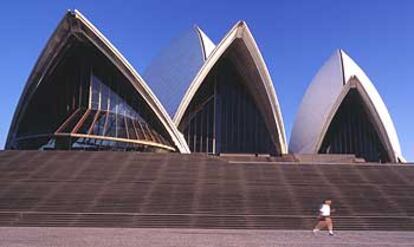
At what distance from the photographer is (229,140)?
33.1 metres

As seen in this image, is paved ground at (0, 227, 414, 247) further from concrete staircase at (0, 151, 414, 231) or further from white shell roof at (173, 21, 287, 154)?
white shell roof at (173, 21, 287, 154)

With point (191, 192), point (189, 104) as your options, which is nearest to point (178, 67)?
point (189, 104)

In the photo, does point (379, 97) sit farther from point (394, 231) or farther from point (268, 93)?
point (394, 231)

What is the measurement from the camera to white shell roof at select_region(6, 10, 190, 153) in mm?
26047

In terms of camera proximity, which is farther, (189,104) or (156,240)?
(189,104)

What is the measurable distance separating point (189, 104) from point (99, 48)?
24.2 feet

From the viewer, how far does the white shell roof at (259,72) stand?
30.0 meters

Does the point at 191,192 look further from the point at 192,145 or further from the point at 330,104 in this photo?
the point at 330,104

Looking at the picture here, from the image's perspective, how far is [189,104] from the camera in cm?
3209

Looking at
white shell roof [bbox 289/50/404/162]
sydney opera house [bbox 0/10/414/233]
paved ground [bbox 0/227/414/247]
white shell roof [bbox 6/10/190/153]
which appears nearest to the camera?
paved ground [bbox 0/227/414/247]

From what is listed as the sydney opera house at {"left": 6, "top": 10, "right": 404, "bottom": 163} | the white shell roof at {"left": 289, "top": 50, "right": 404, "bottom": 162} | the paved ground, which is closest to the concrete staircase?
the paved ground

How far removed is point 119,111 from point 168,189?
14.2m

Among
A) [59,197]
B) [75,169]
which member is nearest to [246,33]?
[75,169]

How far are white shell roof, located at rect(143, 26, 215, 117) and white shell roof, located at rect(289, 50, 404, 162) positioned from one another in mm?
8587
